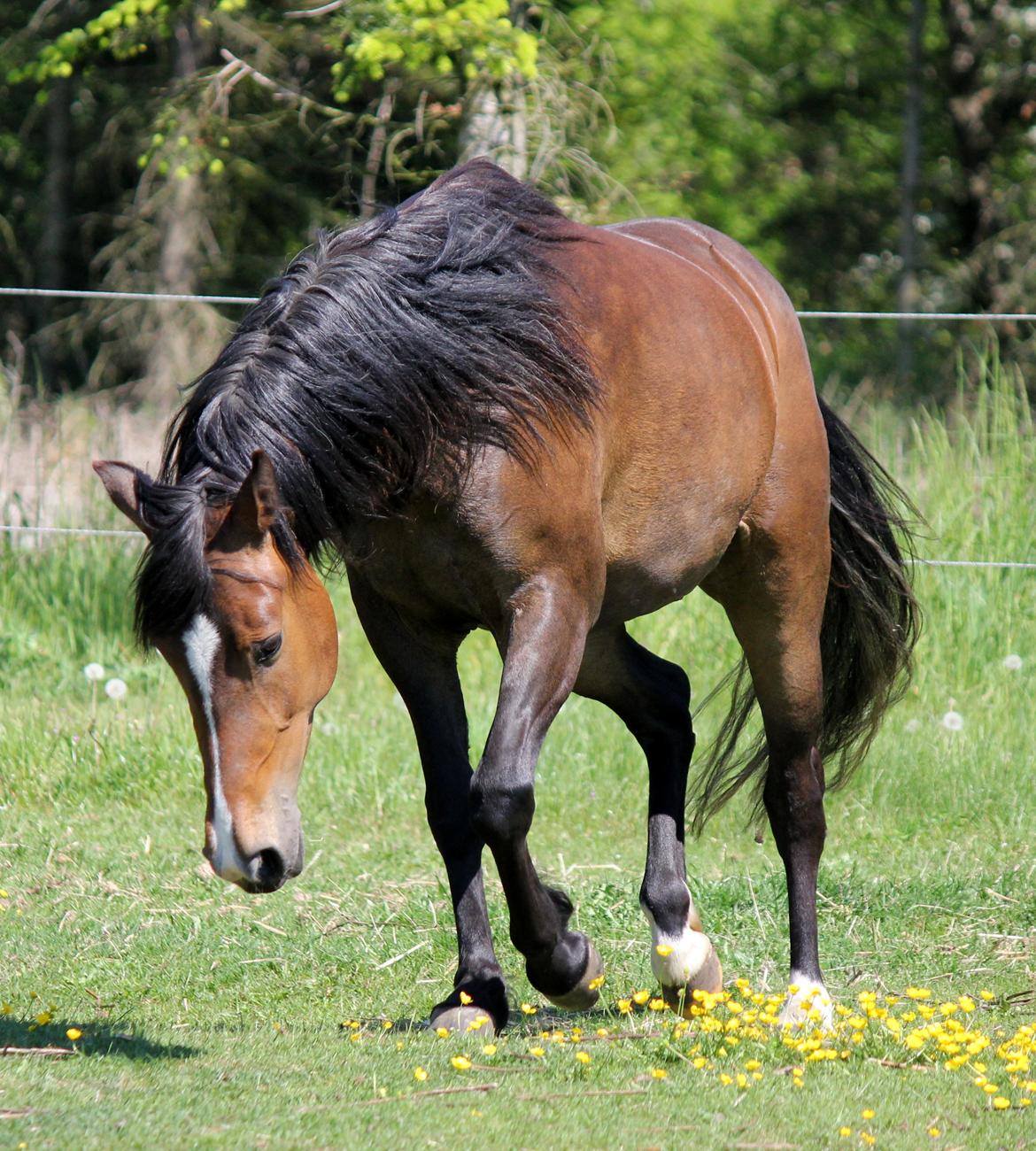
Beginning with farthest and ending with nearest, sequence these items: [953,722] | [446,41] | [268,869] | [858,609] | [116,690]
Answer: [446,41] < [116,690] < [953,722] < [858,609] < [268,869]

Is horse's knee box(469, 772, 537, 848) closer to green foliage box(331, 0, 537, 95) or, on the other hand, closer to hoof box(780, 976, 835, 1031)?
hoof box(780, 976, 835, 1031)

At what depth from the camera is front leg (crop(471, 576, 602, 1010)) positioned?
127 inches

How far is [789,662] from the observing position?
13.8 feet

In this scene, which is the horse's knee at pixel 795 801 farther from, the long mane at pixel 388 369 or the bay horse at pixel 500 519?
the long mane at pixel 388 369

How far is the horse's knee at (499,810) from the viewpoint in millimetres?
3215

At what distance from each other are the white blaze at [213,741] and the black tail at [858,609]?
7.44 ft

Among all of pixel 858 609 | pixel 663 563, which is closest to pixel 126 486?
pixel 663 563

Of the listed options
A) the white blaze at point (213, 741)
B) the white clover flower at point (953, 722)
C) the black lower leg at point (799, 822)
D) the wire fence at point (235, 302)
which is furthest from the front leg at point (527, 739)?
the white clover flower at point (953, 722)

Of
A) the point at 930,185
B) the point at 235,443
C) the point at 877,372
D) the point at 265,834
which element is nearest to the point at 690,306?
the point at 235,443

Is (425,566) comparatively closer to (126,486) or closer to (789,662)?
(126,486)

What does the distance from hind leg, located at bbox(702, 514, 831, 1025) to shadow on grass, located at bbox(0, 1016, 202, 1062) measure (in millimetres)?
1725

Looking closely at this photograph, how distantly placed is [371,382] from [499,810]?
948 mm

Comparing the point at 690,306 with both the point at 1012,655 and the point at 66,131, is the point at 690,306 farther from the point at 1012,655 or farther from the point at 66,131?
the point at 66,131

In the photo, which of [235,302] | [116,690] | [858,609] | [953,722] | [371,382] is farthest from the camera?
[235,302]
